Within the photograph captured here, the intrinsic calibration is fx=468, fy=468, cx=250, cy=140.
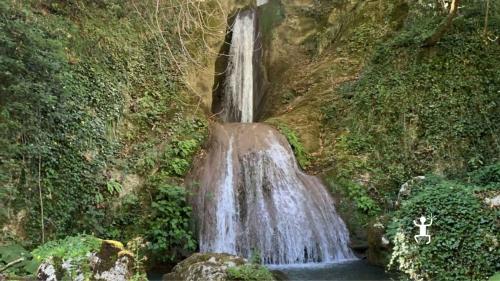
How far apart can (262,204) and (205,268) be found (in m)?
3.22

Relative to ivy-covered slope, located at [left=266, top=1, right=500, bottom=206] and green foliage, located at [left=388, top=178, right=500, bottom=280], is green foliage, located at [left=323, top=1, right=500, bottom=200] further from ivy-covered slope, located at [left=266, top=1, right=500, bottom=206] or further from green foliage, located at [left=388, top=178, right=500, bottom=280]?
green foliage, located at [left=388, top=178, right=500, bottom=280]

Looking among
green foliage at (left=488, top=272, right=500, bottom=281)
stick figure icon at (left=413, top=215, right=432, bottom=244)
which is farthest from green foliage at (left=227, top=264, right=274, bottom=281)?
green foliage at (left=488, top=272, right=500, bottom=281)

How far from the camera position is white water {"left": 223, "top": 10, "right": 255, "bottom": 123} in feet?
51.0

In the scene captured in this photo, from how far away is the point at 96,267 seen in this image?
16.7 ft

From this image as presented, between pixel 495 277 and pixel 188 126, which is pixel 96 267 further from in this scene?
pixel 188 126

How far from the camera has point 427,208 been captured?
609cm

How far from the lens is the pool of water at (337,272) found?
805cm

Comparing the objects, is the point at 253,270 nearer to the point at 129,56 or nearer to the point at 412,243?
the point at 412,243

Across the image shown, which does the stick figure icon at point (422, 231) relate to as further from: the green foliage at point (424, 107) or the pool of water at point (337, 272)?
the green foliage at point (424, 107)

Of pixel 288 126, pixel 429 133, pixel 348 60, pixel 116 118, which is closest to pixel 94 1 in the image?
pixel 116 118

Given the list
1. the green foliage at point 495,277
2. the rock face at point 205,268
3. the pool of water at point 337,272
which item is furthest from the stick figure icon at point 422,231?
the rock face at point 205,268

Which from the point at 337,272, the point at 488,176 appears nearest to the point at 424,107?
the point at 488,176

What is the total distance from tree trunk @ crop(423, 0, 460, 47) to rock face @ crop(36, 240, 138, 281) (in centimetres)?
858

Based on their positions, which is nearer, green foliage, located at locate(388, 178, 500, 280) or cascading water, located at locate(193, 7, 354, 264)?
green foliage, located at locate(388, 178, 500, 280)
